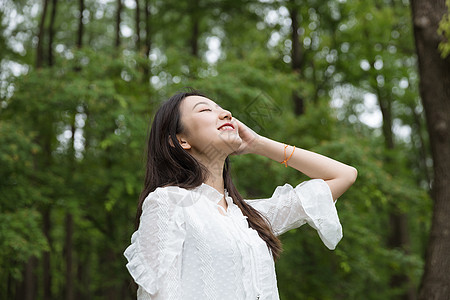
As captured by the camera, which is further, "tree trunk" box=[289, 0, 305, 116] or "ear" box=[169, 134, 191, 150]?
"tree trunk" box=[289, 0, 305, 116]

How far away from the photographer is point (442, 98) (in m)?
4.25

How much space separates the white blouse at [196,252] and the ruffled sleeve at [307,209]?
25cm

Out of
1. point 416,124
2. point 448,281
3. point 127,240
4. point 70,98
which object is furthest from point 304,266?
point 416,124

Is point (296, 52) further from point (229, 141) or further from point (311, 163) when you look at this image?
point (229, 141)

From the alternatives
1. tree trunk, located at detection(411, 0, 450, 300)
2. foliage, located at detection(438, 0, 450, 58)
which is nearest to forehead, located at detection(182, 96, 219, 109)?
foliage, located at detection(438, 0, 450, 58)

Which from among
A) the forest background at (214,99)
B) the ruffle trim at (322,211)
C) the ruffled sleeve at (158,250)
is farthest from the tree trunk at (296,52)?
the ruffled sleeve at (158,250)

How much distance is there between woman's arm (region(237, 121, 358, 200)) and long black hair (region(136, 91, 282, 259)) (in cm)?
28

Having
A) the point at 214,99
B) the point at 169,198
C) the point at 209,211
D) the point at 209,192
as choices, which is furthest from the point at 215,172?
the point at 214,99

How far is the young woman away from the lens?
5.40 feet

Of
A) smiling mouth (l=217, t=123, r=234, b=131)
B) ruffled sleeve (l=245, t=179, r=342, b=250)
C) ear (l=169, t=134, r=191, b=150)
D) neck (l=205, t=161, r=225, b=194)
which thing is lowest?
ruffled sleeve (l=245, t=179, r=342, b=250)

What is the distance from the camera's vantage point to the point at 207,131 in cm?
197

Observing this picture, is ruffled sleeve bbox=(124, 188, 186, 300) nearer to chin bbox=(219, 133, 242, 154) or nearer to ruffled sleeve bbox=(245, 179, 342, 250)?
chin bbox=(219, 133, 242, 154)

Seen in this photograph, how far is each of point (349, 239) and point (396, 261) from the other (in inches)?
60.4

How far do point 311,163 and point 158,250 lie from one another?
894mm
